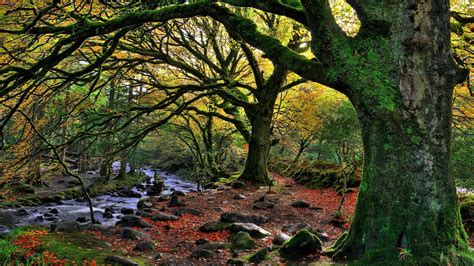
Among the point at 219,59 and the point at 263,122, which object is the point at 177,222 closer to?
the point at 263,122

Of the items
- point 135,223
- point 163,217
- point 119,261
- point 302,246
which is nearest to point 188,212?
point 163,217

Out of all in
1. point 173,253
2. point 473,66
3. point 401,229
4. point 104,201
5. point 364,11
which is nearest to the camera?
point 401,229

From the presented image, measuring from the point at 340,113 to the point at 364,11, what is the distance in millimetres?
9136

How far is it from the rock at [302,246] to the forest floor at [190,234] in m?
0.13

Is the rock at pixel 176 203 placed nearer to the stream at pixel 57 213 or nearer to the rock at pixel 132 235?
the stream at pixel 57 213

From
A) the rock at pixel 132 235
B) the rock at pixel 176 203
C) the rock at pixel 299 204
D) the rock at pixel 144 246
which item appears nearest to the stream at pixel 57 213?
the rock at pixel 176 203

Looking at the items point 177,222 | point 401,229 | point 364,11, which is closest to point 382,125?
point 401,229

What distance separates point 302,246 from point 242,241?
164 cm

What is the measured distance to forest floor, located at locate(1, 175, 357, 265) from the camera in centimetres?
604

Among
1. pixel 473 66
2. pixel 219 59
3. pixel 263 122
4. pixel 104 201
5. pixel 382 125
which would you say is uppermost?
pixel 219 59

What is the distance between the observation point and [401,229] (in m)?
4.00

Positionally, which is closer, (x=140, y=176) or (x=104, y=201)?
(x=104, y=201)

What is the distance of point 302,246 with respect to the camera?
17.7 ft

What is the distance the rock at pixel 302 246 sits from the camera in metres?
5.34
